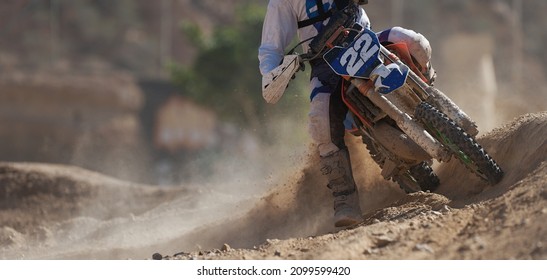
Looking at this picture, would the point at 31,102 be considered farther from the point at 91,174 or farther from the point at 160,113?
the point at 91,174

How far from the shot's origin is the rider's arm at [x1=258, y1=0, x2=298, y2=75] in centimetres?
679

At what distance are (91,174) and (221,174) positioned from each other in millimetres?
1527

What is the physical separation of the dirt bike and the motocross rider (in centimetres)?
14

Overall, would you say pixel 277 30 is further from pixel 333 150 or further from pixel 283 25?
pixel 333 150

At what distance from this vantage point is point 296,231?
26.1 ft

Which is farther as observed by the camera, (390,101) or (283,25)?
(283,25)

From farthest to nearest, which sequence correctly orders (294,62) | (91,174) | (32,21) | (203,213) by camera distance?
1. (32,21)
2. (91,174)
3. (203,213)
4. (294,62)

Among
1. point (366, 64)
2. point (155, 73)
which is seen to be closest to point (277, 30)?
point (366, 64)

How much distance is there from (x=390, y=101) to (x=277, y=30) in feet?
3.37

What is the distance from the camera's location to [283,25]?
6863 mm

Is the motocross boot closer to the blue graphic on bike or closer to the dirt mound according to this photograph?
the dirt mound

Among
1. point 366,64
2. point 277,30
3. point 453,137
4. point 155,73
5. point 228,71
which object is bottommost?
point 453,137

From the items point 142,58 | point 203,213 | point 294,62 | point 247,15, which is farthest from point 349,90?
point 142,58

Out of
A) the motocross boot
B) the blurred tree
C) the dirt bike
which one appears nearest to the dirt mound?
the motocross boot
